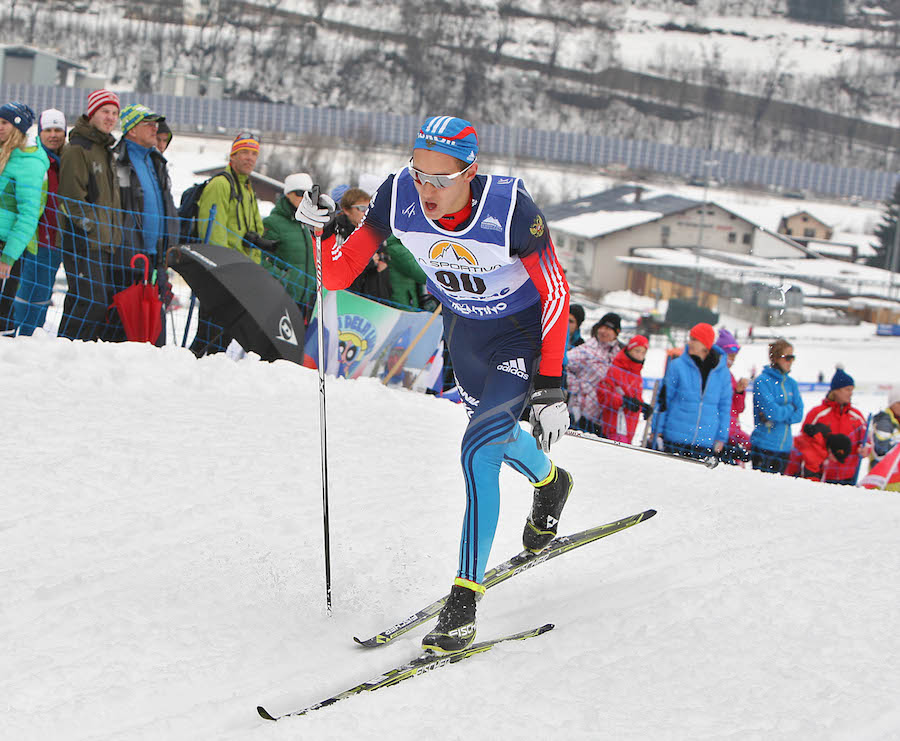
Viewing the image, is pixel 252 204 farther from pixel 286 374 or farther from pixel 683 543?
pixel 683 543

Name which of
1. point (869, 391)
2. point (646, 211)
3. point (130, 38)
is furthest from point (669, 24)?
point (869, 391)

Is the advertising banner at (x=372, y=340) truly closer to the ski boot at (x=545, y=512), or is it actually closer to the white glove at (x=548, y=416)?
the ski boot at (x=545, y=512)

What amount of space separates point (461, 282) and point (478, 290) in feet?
0.22

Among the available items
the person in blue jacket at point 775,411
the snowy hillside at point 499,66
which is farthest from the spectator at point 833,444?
the snowy hillside at point 499,66

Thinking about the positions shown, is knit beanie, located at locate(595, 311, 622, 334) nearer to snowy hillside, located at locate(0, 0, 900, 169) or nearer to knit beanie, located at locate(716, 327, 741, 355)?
knit beanie, located at locate(716, 327, 741, 355)

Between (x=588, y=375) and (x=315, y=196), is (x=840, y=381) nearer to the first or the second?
(x=588, y=375)

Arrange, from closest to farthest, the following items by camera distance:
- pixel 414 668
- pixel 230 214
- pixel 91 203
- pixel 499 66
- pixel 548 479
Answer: pixel 414 668 < pixel 548 479 < pixel 91 203 < pixel 230 214 < pixel 499 66

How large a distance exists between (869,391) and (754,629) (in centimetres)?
1871

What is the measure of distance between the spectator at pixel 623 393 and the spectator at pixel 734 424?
63 cm

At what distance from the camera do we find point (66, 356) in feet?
19.1

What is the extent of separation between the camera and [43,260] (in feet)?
20.6

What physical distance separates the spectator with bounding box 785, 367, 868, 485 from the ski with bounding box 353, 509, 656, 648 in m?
3.20

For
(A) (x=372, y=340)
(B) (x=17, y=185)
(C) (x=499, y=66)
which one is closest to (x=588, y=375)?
(A) (x=372, y=340)

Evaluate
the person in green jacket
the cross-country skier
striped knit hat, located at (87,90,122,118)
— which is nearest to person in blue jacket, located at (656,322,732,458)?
the person in green jacket
